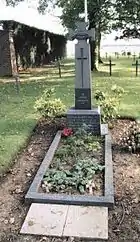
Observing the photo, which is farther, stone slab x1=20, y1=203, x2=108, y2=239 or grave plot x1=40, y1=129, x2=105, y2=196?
grave plot x1=40, y1=129, x2=105, y2=196

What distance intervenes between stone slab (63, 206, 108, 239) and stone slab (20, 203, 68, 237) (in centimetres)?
8

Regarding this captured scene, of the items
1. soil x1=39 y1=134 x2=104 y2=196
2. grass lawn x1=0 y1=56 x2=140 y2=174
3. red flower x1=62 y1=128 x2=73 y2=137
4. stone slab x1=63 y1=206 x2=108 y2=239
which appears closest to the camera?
stone slab x1=63 y1=206 x2=108 y2=239

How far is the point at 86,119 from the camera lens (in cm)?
776

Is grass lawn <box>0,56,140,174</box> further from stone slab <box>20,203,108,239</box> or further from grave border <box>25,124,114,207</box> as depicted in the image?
stone slab <box>20,203,108,239</box>

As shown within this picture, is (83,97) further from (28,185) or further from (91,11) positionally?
(91,11)

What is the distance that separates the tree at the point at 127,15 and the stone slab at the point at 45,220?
47.6ft

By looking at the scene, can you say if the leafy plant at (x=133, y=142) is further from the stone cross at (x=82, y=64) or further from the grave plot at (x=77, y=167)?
the stone cross at (x=82, y=64)

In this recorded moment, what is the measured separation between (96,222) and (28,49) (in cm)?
2049

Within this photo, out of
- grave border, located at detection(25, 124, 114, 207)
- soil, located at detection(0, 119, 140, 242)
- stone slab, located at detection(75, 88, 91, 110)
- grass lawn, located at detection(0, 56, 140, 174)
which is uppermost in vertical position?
stone slab, located at detection(75, 88, 91, 110)

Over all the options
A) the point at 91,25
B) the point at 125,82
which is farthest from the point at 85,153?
the point at 91,25

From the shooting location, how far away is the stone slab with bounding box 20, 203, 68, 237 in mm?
4160

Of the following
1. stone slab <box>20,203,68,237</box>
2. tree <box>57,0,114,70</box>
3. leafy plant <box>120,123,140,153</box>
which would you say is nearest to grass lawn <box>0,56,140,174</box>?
stone slab <box>20,203,68,237</box>

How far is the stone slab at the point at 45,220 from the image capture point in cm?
416

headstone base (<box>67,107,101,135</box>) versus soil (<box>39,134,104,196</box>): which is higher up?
headstone base (<box>67,107,101,135</box>)
